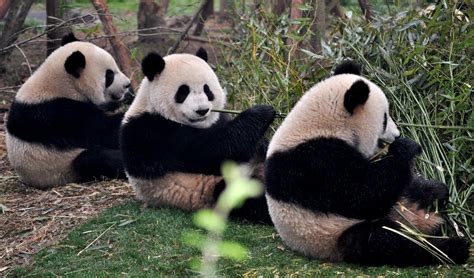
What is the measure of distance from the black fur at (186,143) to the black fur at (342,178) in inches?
46.3

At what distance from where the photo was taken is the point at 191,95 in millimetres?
6090

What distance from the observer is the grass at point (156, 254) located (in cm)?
474

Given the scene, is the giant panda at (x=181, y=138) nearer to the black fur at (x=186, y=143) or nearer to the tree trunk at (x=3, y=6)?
the black fur at (x=186, y=143)

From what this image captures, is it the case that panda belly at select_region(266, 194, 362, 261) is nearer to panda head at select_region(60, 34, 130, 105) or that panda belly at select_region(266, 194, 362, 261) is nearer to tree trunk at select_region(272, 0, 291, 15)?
panda head at select_region(60, 34, 130, 105)

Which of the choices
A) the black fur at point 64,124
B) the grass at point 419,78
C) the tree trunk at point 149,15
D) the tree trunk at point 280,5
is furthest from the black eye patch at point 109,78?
the tree trunk at point 149,15

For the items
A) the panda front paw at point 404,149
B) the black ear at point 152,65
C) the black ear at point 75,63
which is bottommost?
the black ear at point 75,63

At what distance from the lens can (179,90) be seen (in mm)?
6098

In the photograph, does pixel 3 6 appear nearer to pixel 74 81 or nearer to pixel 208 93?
pixel 74 81

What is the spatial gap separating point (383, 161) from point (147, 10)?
24.1 ft

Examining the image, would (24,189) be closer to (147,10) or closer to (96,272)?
(96,272)

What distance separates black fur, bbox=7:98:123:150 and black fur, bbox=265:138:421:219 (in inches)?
126

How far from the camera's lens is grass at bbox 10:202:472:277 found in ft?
15.6

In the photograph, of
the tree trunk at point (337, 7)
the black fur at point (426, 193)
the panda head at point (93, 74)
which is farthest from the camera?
the tree trunk at point (337, 7)

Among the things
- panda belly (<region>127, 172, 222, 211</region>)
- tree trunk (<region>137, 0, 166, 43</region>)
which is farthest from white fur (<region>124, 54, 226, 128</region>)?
tree trunk (<region>137, 0, 166, 43</region>)
